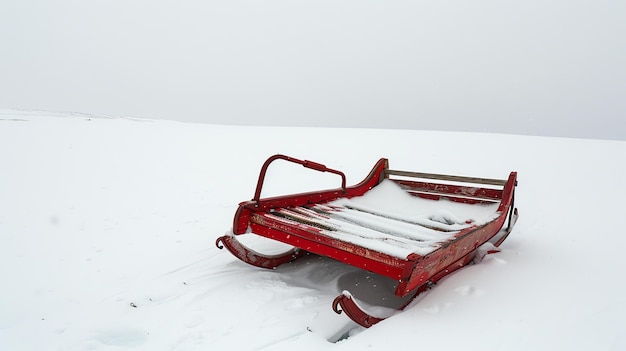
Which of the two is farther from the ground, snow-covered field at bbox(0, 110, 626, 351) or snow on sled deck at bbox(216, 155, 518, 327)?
snow on sled deck at bbox(216, 155, 518, 327)

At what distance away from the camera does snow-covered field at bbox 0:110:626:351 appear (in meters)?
2.23

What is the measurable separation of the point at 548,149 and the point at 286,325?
10.5m

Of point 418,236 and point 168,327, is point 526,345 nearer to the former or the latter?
point 418,236

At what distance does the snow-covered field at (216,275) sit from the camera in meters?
2.23

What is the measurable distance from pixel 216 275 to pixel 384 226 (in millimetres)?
1401

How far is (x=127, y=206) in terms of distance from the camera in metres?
4.95

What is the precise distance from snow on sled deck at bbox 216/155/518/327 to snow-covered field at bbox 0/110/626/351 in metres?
0.21

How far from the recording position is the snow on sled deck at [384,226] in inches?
90.8

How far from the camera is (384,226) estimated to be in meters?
3.17

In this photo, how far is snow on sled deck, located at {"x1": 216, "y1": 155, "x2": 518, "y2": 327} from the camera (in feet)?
7.57

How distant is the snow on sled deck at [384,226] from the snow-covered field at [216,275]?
0.69 feet

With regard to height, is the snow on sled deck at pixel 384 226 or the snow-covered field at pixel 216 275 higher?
the snow on sled deck at pixel 384 226

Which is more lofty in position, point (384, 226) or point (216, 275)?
point (384, 226)

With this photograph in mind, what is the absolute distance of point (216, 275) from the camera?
3076 mm
